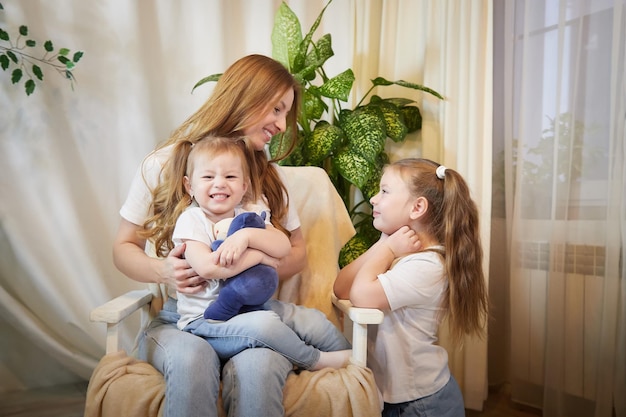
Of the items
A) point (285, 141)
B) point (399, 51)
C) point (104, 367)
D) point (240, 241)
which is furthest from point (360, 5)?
point (104, 367)

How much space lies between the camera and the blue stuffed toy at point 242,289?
1138mm

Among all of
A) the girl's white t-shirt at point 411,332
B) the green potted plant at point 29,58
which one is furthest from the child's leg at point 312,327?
the green potted plant at point 29,58

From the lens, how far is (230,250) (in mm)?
1100

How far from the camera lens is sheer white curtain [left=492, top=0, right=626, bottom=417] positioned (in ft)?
5.15

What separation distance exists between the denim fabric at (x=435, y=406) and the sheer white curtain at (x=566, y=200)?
2.06 feet

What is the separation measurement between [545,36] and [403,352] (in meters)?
1.28

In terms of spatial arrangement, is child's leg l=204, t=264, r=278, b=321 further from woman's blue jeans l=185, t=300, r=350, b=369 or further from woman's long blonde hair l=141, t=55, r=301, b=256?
woman's long blonde hair l=141, t=55, r=301, b=256

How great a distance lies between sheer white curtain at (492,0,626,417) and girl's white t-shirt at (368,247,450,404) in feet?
2.16

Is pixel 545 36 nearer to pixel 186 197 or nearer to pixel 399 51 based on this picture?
pixel 399 51

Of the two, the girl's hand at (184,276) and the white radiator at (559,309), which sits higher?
the girl's hand at (184,276)

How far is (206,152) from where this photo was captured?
124 cm

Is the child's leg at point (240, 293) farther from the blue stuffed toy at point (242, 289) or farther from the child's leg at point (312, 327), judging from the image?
the child's leg at point (312, 327)

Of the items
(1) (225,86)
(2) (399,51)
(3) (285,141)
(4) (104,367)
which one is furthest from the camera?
(2) (399,51)

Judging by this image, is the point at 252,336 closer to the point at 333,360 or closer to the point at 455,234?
the point at 333,360
